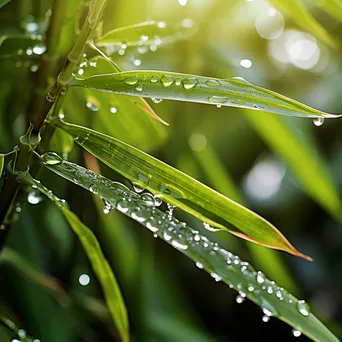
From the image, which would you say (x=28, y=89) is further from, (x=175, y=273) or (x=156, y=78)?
(x=175, y=273)

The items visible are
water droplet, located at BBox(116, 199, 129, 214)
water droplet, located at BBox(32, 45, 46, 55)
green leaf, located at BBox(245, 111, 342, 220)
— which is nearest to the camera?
water droplet, located at BBox(116, 199, 129, 214)

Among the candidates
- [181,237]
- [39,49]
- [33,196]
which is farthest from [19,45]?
[181,237]

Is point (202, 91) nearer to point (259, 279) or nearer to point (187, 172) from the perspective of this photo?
point (259, 279)

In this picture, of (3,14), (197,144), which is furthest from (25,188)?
(197,144)

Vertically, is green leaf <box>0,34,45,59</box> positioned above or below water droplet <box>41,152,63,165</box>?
above

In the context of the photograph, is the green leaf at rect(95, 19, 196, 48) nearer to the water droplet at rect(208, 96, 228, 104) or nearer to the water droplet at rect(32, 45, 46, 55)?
the water droplet at rect(32, 45, 46, 55)

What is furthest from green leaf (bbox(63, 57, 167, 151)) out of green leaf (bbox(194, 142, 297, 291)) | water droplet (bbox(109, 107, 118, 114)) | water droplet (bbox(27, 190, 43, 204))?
green leaf (bbox(194, 142, 297, 291))
